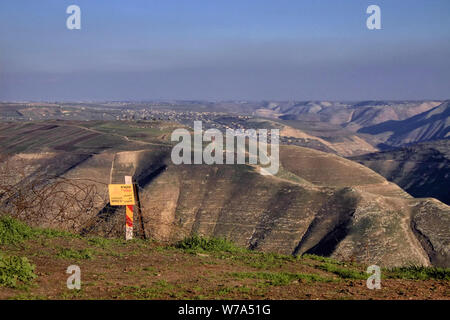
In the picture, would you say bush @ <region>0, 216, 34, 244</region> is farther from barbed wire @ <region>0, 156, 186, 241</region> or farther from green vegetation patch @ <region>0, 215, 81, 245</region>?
barbed wire @ <region>0, 156, 186, 241</region>

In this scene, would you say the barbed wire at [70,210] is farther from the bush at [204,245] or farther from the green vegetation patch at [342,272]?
the green vegetation patch at [342,272]

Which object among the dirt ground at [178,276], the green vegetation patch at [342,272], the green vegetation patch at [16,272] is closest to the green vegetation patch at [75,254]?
the dirt ground at [178,276]

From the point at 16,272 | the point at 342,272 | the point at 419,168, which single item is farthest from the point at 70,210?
the point at 419,168

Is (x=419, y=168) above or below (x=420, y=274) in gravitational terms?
below

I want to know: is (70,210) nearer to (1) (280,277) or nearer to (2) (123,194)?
(2) (123,194)

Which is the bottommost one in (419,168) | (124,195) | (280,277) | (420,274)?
(419,168)
